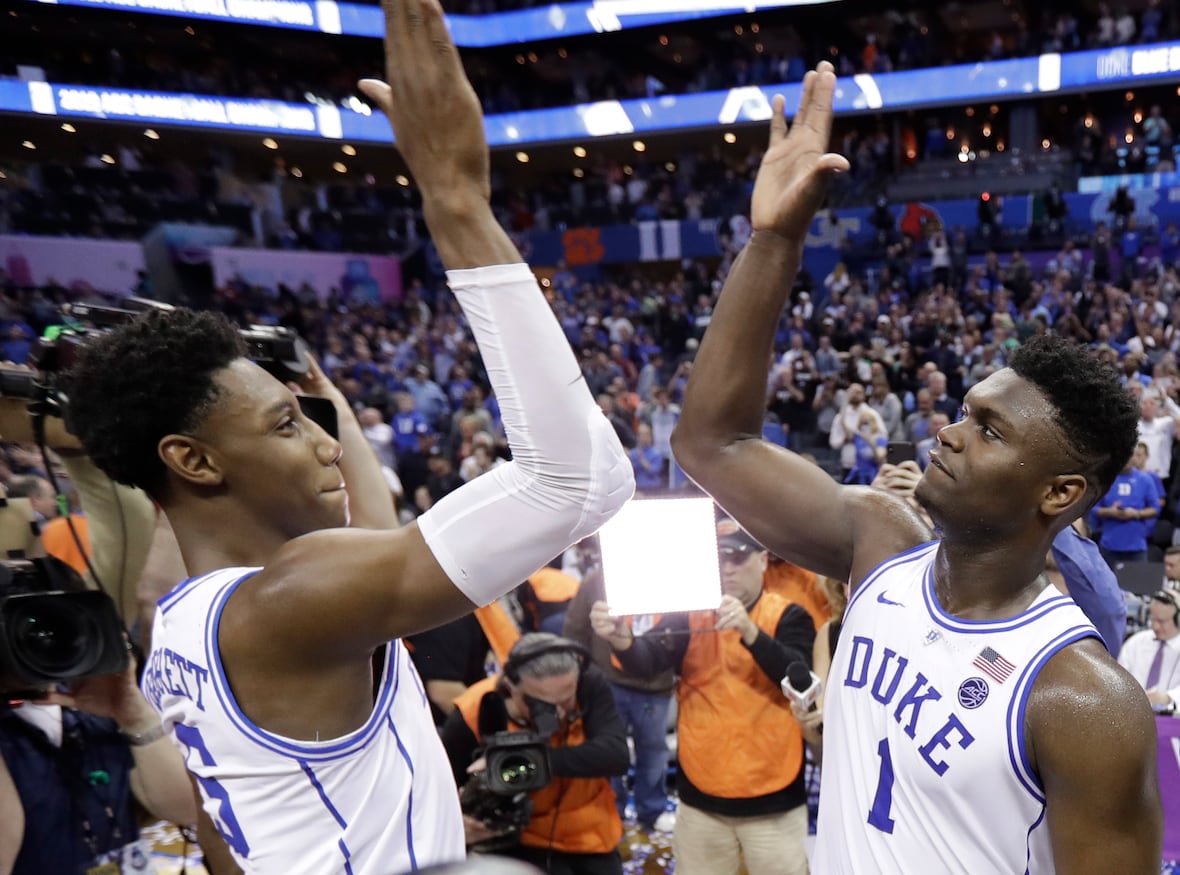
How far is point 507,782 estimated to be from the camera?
3.01m

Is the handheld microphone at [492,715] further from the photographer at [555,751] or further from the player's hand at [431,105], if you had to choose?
the player's hand at [431,105]

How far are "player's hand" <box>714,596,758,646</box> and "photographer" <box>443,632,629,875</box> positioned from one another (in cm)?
53

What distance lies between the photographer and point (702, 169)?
75.9 ft

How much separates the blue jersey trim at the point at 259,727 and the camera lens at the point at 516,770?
1644 millimetres

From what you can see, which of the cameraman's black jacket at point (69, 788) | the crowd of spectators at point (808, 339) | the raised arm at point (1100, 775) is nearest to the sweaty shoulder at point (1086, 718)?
the raised arm at point (1100, 775)

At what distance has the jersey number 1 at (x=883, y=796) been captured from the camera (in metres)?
1.71

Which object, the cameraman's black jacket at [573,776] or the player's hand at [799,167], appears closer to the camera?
the player's hand at [799,167]

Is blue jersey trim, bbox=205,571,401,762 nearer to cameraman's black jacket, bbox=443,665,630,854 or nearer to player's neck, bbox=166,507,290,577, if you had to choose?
player's neck, bbox=166,507,290,577

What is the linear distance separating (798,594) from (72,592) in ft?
12.0

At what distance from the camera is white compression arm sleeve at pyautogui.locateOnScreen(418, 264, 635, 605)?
1187 millimetres

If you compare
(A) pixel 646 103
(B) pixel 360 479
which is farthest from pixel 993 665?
(A) pixel 646 103

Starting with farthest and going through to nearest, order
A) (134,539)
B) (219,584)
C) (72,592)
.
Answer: (134,539) → (72,592) → (219,584)

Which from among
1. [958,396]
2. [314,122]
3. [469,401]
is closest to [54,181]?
[314,122]

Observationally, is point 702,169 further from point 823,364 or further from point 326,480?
point 326,480
